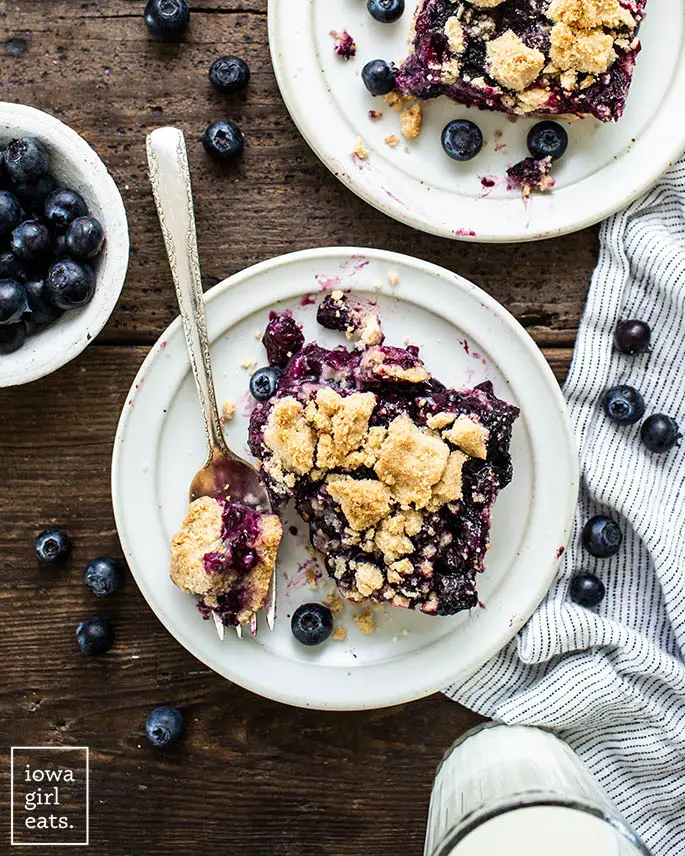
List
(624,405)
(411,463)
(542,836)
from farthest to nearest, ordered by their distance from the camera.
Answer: (624,405) → (411,463) → (542,836)

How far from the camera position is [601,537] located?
7.55 ft

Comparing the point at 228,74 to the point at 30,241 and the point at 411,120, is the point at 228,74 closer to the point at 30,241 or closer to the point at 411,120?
the point at 411,120

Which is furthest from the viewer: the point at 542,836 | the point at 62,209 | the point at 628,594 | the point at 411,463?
the point at 628,594

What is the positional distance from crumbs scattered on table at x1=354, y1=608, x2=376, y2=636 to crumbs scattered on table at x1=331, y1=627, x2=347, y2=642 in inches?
1.7

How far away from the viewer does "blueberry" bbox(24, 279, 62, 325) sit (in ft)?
6.84

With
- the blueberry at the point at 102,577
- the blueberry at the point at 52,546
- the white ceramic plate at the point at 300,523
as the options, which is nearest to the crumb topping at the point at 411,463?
the white ceramic plate at the point at 300,523

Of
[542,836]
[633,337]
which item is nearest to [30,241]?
[633,337]

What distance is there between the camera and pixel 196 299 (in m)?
2.12

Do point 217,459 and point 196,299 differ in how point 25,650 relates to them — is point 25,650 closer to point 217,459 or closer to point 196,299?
point 217,459

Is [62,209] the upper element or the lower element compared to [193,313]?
upper

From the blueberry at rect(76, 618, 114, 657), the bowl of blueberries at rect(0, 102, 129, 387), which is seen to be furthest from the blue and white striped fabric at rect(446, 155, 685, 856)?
the bowl of blueberries at rect(0, 102, 129, 387)

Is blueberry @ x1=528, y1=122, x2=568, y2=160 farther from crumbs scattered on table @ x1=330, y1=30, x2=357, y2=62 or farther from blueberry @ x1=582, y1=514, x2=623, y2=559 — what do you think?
blueberry @ x1=582, y1=514, x2=623, y2=559

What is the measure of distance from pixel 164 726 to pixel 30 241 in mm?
1414

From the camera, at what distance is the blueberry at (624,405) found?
2273mm
